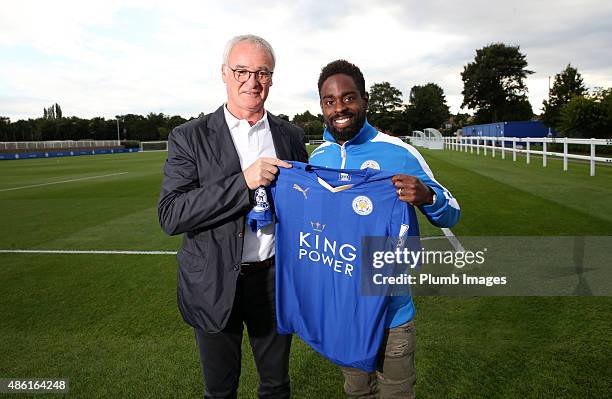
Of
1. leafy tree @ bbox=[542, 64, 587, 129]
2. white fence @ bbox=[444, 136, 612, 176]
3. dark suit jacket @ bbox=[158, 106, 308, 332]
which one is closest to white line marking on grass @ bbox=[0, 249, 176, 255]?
dark suit jacket @ bbox=[158, 106, 308, 332]

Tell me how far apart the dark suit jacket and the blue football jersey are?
0.21 m

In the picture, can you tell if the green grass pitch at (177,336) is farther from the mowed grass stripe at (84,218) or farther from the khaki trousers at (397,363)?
the khaki trousers at (397,363)

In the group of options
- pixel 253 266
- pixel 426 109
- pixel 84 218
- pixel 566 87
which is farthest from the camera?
pixel 426 109

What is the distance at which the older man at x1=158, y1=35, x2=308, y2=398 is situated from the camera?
2.17 meters

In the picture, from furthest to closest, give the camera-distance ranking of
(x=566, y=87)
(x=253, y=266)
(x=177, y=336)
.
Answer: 1. (x=566, y=87)
2. (x=177, y=336)
3. (x=253, y=266)

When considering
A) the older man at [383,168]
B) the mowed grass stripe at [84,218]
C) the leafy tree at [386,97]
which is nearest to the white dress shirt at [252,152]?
the older man at [383,168]

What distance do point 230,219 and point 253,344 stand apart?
88 cm

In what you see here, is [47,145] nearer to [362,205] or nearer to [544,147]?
[544,147]

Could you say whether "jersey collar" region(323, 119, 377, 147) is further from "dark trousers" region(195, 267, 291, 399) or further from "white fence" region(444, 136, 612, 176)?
"white fence" region(444, 136, 612, 176)

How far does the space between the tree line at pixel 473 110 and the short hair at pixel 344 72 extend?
103ft

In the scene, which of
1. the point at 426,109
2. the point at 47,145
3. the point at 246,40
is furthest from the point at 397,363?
the point at 426,109

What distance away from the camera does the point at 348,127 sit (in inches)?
93.2

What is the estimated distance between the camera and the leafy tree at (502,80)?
A: 8525 centimetres

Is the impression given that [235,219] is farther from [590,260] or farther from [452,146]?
[452,146]
